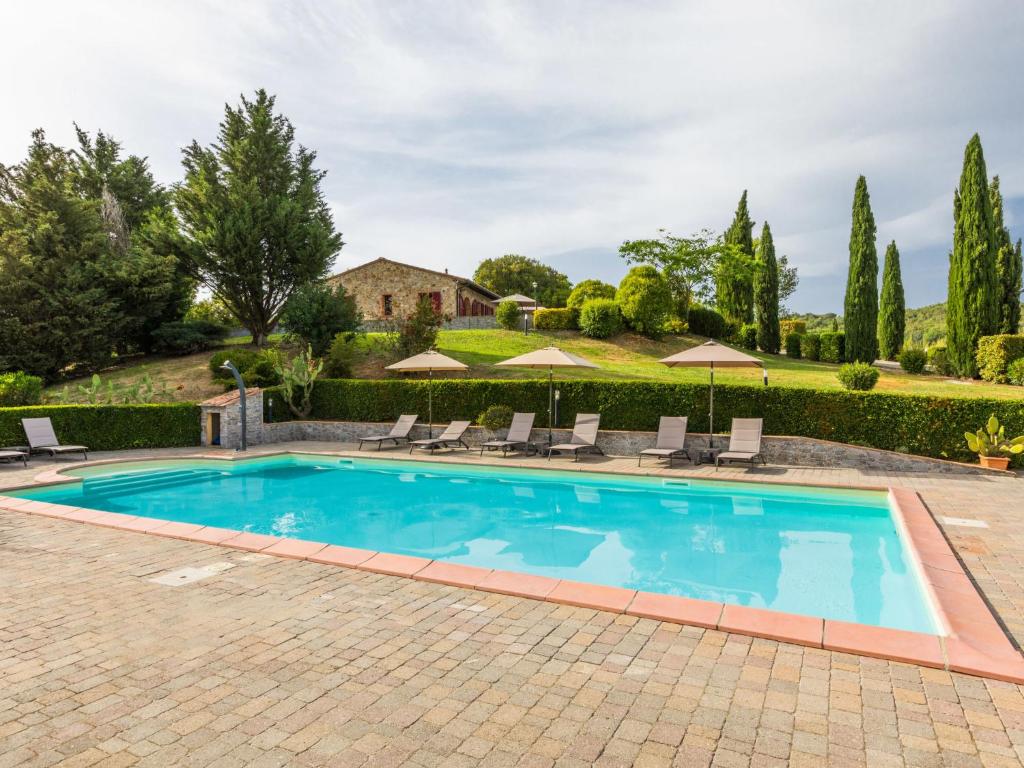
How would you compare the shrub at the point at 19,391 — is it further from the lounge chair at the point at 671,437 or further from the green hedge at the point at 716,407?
the lounge chair at the point at 671,437

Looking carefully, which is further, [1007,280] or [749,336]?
[749,336]

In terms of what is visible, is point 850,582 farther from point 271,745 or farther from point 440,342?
point 440,342

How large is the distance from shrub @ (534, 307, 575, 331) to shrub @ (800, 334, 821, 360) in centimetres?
1383

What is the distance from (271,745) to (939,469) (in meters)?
13.7

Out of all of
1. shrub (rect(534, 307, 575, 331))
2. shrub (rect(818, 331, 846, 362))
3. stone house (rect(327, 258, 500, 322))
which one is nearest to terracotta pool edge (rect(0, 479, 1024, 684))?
shrub (rect(534, 307, 575, 331))

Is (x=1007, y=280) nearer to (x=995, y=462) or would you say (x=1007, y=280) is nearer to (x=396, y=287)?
(x=995, y=462)

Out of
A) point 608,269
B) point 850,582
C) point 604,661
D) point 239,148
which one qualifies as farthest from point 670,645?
point 608,269

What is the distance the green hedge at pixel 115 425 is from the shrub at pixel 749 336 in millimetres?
29874

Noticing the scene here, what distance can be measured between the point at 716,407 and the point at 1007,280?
2062cm

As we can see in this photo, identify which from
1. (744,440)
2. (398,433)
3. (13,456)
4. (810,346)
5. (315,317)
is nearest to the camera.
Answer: (13,456)

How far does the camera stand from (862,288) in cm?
3066

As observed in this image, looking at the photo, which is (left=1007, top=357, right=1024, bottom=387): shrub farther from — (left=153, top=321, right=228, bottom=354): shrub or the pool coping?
(left=153, top=321, right=228, bottom=354): shrub

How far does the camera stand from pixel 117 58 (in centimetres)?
956

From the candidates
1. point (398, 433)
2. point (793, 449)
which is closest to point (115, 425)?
point (398, 433)
